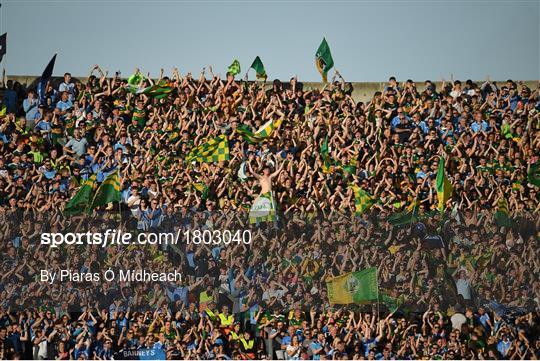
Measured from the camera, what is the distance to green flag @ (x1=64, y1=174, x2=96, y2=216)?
26891 mm

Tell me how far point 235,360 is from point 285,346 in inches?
42.3

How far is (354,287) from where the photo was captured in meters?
26.2

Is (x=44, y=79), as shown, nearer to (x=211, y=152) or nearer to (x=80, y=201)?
(x=80, y=201)

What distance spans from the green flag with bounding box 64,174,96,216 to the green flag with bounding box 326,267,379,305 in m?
5.60

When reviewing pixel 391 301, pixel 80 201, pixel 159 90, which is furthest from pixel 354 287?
pixel 159 90

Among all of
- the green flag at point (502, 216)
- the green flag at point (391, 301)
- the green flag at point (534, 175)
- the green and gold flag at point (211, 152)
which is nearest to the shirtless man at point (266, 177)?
the green and gold flag at point (211, 152)

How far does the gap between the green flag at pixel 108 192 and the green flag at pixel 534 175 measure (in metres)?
9.66

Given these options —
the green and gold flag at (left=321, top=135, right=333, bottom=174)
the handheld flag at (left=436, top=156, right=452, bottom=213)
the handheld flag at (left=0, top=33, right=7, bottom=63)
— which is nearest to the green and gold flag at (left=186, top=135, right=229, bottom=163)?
the green and gold flag at (left=321, top=135, right=333, bottom=174)

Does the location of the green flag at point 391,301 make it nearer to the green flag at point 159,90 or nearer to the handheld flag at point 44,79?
the green flag at point 159,90

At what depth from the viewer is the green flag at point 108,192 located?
27125mm

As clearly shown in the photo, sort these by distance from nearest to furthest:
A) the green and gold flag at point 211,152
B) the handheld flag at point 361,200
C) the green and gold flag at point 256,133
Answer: the handheld flag at point 361,200 < the green and gold flag at point 211,152 < the green and gold flag at point 256,133

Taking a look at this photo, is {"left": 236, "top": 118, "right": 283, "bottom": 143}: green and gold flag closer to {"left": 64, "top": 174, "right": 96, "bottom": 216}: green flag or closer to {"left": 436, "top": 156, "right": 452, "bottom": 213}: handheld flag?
{"left": 64, "top": 174, "right": 96, "bottom": 216}: green flag

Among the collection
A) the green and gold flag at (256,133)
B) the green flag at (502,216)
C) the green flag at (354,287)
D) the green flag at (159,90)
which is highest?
the green flag at (159,90)

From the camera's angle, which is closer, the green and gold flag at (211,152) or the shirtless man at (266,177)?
the shirtless man at (266,177)
